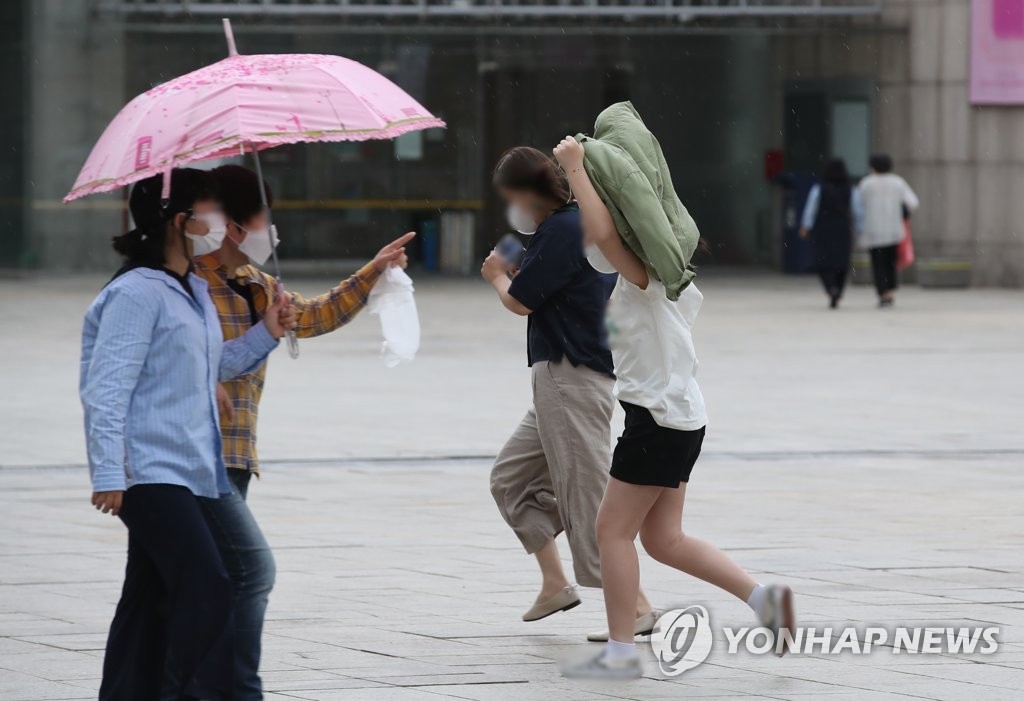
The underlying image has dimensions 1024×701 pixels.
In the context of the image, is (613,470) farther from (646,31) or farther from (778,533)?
(646,31)

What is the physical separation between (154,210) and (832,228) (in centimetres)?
1844

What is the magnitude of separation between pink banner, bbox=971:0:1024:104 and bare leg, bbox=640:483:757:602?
22056mm

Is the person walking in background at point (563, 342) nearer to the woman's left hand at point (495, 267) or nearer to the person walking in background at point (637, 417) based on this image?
the woman's left hand at point (495, 267)

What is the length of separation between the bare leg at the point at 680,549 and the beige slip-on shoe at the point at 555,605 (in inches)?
28.6

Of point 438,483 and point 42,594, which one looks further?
point 438,483

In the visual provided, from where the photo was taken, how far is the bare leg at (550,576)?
6.14 metres

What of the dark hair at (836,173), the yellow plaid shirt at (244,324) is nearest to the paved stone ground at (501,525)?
the yellow plaid shirt at (244,324)

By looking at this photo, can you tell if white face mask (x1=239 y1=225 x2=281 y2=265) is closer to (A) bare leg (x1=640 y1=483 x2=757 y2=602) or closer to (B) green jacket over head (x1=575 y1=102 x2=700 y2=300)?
(B) green jacket over head (x1=575 y1=102 x2=700 y2=300)

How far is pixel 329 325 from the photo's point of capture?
527cm

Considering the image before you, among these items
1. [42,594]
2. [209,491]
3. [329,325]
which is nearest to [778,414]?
[42,594]

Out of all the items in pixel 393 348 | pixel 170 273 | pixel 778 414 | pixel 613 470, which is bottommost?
pixel 778 414

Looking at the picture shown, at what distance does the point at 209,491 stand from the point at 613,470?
4.25 feet

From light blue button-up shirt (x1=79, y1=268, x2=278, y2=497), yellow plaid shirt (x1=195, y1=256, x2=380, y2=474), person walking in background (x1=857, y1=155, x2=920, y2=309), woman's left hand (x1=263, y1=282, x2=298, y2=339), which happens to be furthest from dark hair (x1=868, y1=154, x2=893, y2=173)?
light blue button-up shirt (x1=79, y1=268, x2=278, y2=497)

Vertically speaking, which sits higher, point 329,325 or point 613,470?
point 329,325
